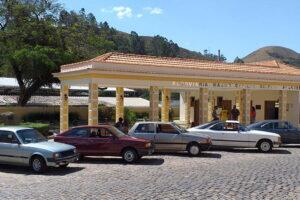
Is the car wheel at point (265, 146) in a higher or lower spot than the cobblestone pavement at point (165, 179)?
higher

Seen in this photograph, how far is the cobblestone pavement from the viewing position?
11.7 metres

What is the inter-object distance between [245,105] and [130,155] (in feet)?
41.0

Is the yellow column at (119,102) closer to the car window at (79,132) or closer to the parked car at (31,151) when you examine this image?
the car window at (79,132)

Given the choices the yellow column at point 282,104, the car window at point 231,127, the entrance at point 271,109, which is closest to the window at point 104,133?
the car window at point 231,127

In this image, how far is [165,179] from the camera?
541 inches

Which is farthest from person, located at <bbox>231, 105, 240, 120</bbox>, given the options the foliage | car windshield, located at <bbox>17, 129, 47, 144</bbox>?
the foliage

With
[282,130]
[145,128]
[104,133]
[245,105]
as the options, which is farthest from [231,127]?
[245,105]

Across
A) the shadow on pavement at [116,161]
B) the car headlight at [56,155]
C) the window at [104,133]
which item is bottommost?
the shadow on pavement at [116,161]

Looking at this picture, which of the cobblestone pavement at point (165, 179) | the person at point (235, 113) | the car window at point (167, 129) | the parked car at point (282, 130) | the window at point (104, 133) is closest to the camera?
the cobblestone pavement at point (165, 179)

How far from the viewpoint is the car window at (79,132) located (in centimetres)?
1819

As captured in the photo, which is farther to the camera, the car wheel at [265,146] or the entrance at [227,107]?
the entrance at [227,107]

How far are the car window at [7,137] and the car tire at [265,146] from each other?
33.8 ft

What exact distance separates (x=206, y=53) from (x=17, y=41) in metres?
127

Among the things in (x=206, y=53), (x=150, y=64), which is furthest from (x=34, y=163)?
(x=206, y=53)
